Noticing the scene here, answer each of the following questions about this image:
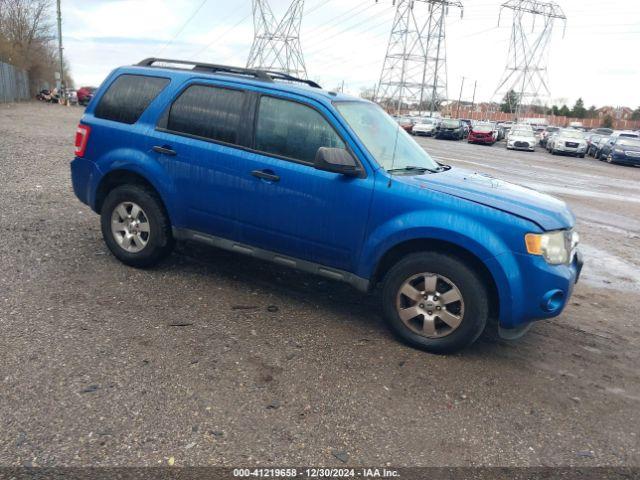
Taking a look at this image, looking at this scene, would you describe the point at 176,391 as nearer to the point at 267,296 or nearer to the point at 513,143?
the point at 267,296

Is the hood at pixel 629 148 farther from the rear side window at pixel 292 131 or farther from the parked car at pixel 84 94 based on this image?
the parked car at pixel 84 94

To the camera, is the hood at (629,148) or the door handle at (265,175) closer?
the door handle at (265,175)

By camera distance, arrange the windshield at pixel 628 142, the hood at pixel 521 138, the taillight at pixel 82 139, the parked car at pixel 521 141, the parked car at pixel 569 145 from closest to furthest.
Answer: the taillight at pixel 82 139, the windshield at pixel 628 142, the parked car at pixel 569 145, the parked car at pixel 521 141, the hood at pixel 521 138

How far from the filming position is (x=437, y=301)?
13.3ft

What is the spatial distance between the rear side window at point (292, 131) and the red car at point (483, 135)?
34486 mm

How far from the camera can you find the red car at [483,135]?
36750 mm

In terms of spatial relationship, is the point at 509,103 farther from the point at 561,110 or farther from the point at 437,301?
the point at 437,301

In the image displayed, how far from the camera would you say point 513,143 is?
3281 centimetres

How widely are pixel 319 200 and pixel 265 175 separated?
53cm

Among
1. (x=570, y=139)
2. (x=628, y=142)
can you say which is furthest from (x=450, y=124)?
(x=628, y=142)

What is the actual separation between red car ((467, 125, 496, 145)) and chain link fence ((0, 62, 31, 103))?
34.9 metres

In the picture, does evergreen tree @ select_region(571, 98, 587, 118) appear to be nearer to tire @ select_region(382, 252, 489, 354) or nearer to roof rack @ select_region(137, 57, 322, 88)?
roof rack @ select_region(137, 57, 322, 88)

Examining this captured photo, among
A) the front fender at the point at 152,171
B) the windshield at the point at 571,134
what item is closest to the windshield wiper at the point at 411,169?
the front fender at the point at 152,171

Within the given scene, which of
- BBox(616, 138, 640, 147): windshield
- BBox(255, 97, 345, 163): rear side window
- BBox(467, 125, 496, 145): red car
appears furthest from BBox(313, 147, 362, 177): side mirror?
BBox(467, 125, 496, 145): red car
